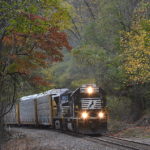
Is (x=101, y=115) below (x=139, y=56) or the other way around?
below

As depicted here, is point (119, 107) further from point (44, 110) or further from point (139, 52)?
point (139, 52)

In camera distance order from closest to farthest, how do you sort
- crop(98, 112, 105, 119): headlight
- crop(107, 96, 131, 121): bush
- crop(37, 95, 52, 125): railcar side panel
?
crop(98, 112, 105, 119): headlight < crop(37, 95, 52, 125): railcar side panel < crop(107, 96, 131, 121): bush

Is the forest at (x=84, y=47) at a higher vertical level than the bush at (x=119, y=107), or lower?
higher

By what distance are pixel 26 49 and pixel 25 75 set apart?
67.3 inches

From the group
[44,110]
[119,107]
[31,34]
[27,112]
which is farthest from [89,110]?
[27,112]

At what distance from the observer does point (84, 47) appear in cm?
2747

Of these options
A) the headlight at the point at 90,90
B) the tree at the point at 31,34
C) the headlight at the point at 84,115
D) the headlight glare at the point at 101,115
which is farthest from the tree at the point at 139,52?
the tree at the point at 31,34

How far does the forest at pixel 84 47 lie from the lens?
12.1 m

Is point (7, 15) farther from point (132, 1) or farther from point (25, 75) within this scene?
point (132, 1)

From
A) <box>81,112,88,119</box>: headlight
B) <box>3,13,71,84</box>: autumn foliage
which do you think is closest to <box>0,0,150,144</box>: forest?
<box>3,13,71,84</box>: autumn foliage

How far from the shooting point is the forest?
39.9 ft

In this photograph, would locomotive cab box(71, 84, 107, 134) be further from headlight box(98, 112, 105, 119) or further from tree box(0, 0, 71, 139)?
tree box(0, 0, 71, 139)

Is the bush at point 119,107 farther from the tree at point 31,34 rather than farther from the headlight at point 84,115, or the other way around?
the tree at point 31,34

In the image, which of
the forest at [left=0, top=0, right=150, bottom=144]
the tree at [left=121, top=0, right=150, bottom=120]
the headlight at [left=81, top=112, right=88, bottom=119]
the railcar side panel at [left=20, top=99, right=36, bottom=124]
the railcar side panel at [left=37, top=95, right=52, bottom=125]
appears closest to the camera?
the forest at [left=0, top=0, right=150, bottom=144]
